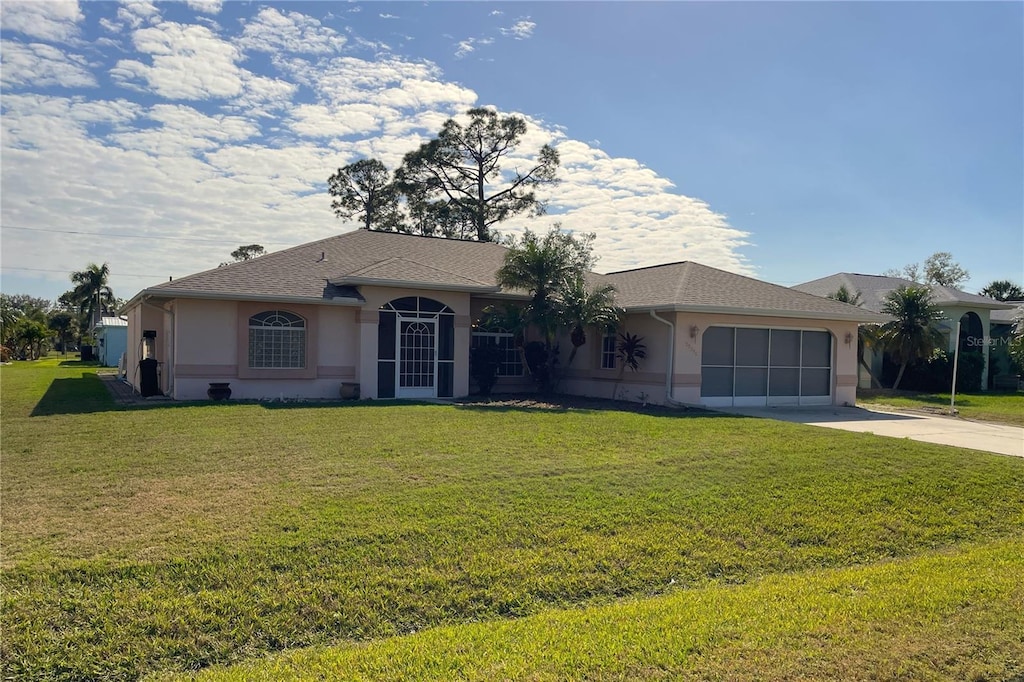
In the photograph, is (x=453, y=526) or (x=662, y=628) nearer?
(x=662, y=628)

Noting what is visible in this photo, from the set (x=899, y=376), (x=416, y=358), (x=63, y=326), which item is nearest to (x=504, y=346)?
(x=416, y=358)

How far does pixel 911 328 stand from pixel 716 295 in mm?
11883

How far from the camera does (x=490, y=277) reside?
21969 mm

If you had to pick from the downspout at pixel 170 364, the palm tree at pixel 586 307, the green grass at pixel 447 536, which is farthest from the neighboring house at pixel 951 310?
the downspout at pixel 170 364

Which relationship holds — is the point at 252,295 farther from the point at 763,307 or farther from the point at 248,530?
the point at 763,307

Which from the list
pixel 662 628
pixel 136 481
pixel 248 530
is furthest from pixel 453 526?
pixel 136 481

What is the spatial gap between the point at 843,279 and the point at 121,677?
35032 millimetres

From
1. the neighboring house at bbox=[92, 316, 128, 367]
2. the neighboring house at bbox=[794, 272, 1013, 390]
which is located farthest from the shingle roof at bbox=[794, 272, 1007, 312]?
the neighboring house at bbox=[92, 316, 128, 367]

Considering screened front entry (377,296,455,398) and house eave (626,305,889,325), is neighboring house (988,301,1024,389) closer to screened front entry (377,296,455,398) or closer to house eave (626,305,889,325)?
house eave (626,305,889,325)

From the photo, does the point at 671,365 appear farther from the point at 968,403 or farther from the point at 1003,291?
the point at 1003,291

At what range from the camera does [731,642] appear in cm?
506

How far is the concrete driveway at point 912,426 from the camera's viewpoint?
1352cm

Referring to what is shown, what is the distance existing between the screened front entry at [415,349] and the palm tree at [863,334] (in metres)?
14.9

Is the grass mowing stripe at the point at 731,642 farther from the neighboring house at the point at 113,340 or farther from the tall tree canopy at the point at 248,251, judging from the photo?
the tall tree canopy at the point at 248,251
